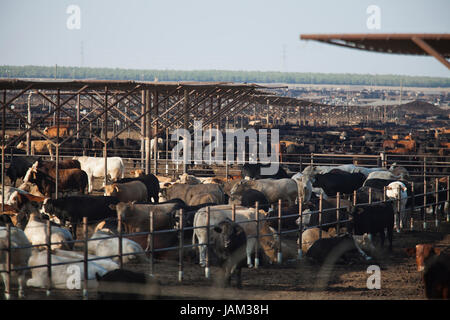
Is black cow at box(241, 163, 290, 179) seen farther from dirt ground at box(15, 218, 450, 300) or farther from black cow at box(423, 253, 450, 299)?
black cow at box(423, 253, 450, 299)

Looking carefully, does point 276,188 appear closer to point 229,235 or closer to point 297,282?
point 229,235

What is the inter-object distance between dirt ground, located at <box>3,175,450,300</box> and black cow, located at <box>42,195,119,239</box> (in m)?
3.06

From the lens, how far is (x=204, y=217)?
41.6 ft

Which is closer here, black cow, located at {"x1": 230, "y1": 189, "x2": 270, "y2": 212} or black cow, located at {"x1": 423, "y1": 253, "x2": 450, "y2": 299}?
black cow, located at {"x1": 423, "y1": 253, "x2": 450, "y2": 299}

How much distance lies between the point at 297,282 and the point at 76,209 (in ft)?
18.3

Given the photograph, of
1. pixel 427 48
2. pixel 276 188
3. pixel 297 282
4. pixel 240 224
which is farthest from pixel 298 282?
pixel 276 188

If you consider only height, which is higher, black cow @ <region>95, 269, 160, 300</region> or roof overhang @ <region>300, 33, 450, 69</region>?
roof overhang @ <region>300, 33, 450, 69</region>

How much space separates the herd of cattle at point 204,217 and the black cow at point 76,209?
0.02 m

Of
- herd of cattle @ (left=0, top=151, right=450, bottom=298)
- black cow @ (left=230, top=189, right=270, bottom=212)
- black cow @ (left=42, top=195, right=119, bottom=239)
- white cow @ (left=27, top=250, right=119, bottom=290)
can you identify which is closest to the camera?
white cow @ (left=27, top=250, right=119, bottom=290)

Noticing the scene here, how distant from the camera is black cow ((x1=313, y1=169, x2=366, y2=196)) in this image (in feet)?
65.2

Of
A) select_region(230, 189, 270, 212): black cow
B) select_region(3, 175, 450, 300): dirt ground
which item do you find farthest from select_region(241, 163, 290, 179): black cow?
select_region(3, 175, 450, 300): dirt ground
